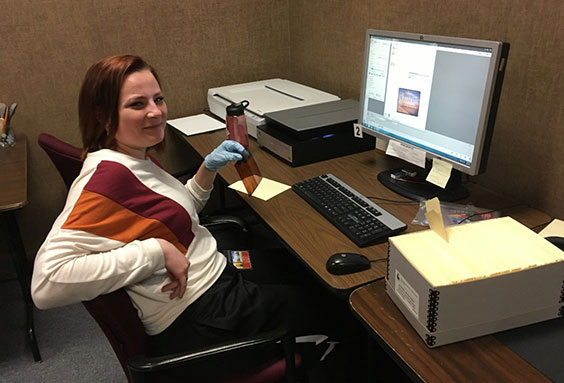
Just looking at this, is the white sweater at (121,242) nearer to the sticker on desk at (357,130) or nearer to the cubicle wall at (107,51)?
the sticker on desk at (357,130)

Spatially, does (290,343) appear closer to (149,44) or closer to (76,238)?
(76,238)

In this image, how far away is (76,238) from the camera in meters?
1.06

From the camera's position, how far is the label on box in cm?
154

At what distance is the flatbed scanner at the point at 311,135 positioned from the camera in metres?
1.81

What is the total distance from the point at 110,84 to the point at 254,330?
2.49 feet

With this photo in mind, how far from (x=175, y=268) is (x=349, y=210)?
1.73 feet

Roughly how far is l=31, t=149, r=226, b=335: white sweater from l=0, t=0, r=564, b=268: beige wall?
103 centimetres

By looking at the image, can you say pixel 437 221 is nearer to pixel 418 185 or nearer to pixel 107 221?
pixel 418 185

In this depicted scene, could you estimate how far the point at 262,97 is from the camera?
233 cm

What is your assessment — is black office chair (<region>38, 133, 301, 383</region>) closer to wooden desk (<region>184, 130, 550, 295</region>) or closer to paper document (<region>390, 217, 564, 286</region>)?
wooden desk (<region>184, 130, 550, 295</region>)

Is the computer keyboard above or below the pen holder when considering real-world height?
above

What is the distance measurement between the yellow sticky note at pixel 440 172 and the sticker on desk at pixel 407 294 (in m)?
0.53

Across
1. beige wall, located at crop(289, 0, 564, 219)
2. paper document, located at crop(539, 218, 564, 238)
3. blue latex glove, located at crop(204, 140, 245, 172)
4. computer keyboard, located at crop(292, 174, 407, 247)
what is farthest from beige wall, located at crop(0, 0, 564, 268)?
blue latex glove, located at crop(204, 140, 245, 172)

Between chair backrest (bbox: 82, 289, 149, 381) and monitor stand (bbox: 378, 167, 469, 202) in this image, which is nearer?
chair backrest (bbox: 82, 289, 149, 381)
